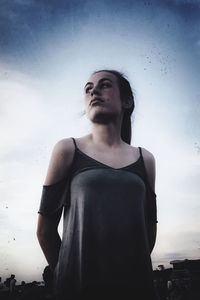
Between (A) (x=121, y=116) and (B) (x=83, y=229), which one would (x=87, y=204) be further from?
(A) (x=121, y=116)

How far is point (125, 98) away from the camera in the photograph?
7.12 ft

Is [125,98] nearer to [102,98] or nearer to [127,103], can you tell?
[127,103]

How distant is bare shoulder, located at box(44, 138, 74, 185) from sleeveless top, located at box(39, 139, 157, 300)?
1.2 inches

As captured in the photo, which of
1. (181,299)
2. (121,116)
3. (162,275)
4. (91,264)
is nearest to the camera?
(91,264)

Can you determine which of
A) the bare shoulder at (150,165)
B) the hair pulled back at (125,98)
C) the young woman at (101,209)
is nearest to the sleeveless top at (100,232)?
the young woman at (101,209)

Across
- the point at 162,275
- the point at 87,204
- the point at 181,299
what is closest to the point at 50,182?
the point at 87,204

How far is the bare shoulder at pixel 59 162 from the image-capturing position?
1.78 m

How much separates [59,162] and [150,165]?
23.0 inches

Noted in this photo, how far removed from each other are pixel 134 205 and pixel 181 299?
37.9ft

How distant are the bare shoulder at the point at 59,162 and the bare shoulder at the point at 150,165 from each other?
1.57 feet

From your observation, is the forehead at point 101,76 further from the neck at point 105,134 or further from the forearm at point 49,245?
the forearm at point 49,245

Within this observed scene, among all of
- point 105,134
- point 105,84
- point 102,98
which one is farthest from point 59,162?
point 105,84

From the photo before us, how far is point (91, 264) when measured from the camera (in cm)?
150

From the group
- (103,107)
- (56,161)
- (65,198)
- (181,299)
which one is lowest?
(181,299)
